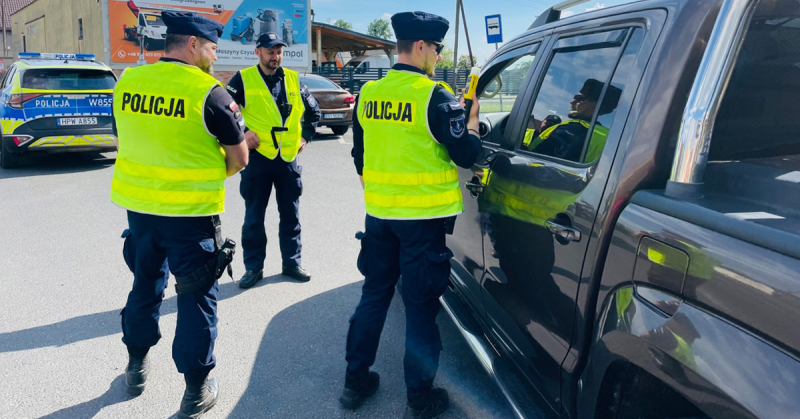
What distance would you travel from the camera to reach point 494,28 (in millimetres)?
13258

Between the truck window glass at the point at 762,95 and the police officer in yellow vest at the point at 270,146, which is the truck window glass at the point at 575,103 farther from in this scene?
the police officer in yellow vest at the point at 270,146

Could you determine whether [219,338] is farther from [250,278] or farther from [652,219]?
[652,219]

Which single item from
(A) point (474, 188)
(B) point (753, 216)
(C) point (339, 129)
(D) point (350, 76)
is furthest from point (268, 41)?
(D) point (350, 76)

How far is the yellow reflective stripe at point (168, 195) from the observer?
2600 millimetres

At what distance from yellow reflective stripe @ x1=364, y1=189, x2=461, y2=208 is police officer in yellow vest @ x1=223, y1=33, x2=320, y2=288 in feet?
6.21

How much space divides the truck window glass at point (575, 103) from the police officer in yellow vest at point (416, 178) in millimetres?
308

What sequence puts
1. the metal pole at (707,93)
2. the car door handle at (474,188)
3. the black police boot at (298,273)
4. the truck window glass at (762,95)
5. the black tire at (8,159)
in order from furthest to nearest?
the black tire at (8,159) < the black police boot at (298,273) < the car door handle at (474,188) < the truck window glass at (762,95) < the metal pole at (707,93)

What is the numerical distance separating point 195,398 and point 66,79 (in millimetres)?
7834

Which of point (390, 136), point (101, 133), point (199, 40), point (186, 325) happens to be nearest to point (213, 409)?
point (186, 325)

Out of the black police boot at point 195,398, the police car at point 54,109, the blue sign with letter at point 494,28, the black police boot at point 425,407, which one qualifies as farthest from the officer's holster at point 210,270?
the blue sign with letter at point 494,28

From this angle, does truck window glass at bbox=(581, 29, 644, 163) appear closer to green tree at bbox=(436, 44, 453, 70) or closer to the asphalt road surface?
the asphalt road surface

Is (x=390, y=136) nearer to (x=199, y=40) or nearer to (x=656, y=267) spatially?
(x=199, y=40)

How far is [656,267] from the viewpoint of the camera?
148 centimetres

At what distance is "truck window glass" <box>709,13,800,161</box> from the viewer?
1.83 metres
